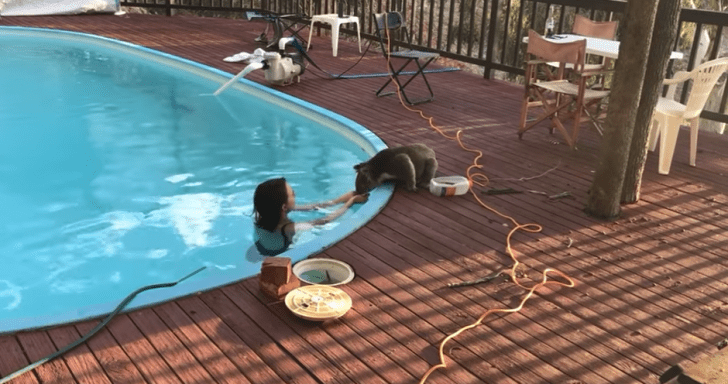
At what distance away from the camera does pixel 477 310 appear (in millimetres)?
3014

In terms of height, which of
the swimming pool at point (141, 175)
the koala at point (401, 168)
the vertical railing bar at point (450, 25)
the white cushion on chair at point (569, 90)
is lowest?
the swimming pool at point (141, 175)

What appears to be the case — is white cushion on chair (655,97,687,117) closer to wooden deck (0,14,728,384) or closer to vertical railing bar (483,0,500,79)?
wooden deck (0,14,728,384)

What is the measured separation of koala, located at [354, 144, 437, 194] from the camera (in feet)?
14.2

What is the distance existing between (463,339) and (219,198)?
320 cm

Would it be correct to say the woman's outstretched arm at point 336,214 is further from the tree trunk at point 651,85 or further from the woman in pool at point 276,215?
the tree trunk at point 651,85

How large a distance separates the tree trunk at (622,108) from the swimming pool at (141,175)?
137 centimetres

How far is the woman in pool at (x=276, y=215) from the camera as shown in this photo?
12.7 ft

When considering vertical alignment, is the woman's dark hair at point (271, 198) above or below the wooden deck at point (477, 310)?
A: above

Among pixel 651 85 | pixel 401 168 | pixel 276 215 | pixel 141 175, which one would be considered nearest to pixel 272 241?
pixel 276 215

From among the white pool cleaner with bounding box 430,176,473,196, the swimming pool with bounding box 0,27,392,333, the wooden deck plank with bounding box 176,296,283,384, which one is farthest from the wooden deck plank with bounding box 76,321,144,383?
the white pool cleaner with bounding box 430,176,473,196

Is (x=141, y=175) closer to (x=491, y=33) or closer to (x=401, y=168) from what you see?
(x=401, y=168)

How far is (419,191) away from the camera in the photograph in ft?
14.7

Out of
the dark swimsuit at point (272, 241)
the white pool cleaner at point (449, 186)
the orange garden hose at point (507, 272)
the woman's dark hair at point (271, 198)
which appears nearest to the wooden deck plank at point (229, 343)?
the orange garden hose at point (507, 272)

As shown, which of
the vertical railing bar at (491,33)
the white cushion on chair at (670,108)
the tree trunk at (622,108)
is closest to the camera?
the tree trunk at (622,108)
